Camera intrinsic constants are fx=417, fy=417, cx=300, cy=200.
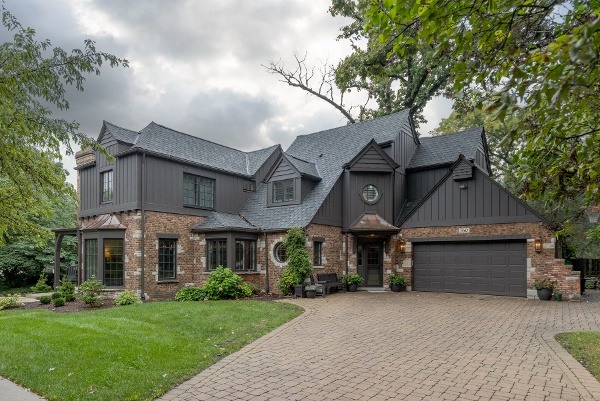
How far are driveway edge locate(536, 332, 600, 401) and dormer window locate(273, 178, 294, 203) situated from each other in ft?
40.8

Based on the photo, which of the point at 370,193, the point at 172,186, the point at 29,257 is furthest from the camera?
the point at 29,257

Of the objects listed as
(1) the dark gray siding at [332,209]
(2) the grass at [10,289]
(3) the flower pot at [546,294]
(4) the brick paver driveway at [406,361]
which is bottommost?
(2) the grass at [10,289]

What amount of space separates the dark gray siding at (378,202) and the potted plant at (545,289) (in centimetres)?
644

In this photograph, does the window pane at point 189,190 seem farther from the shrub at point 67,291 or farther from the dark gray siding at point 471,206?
the dark gray siding at point 471,206

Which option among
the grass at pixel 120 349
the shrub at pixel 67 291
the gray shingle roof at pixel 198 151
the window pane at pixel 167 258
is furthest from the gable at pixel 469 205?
the shrub at pixel 67 291

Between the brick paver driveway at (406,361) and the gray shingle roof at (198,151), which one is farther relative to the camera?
the gray shingle roof at (198,151)

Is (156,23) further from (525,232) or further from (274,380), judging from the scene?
(525,232)

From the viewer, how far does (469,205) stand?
1681cm

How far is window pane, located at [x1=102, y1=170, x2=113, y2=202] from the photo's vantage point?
17.3m

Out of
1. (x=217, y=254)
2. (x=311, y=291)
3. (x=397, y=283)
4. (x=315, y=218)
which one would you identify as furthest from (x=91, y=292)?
(x=397, y=283)

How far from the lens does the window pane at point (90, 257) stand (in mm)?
16797

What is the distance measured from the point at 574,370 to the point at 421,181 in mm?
14898

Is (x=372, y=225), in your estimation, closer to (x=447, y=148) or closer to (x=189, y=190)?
(x=447, y=148)

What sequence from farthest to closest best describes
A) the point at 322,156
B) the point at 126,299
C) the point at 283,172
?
the point at 322,156 < the point at 283,172 < the point at 126,299
